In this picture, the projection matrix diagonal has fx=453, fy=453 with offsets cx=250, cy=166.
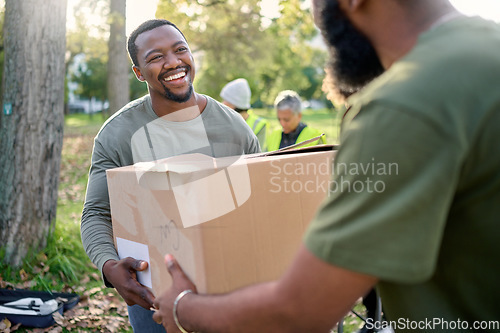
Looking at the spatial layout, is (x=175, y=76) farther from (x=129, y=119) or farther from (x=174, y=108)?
(x=129, y=119)

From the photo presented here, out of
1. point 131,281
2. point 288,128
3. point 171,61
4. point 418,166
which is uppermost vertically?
point 171,61

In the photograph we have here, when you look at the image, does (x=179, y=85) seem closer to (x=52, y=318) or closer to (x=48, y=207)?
(x=52, y=318)

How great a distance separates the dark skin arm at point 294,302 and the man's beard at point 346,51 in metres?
0.52

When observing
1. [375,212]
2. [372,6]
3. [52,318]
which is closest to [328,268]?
[375,212]

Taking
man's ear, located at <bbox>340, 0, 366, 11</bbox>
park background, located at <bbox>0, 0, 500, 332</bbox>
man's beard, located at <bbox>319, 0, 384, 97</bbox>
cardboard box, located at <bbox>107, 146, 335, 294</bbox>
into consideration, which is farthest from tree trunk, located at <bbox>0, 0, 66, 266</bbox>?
man's ear, located at <bbox>340, 0, 366, 11</bbox>

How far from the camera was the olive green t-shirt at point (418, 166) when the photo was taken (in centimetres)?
79

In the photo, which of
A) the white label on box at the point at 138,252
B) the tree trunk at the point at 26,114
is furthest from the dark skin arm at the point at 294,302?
the tree trunk at the point at 26,114

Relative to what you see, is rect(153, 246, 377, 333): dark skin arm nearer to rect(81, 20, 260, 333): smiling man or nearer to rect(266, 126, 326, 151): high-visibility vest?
rect(81, 20, 260, 333): smiling man

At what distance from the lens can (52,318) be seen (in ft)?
12.2

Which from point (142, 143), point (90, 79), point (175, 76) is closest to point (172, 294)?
point (142, 143)

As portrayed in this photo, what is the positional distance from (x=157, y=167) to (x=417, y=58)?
797 millimetres

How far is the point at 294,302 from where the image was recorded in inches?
35.8

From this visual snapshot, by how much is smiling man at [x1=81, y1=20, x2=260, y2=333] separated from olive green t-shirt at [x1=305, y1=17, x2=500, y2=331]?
1396mm

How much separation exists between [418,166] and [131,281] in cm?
116
